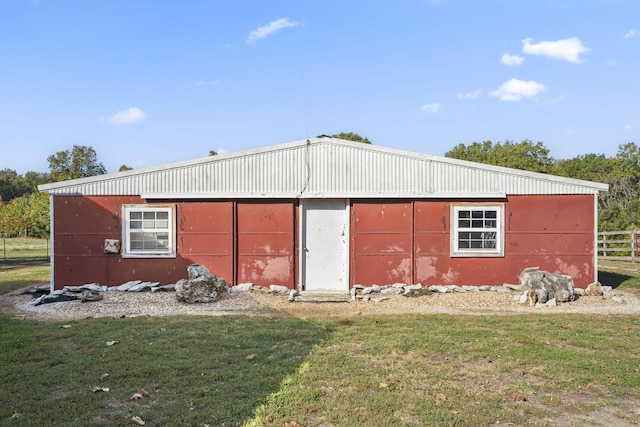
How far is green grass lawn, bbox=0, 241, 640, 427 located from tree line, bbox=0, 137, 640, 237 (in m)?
24.5

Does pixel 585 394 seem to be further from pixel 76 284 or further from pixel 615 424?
pixel 76 284

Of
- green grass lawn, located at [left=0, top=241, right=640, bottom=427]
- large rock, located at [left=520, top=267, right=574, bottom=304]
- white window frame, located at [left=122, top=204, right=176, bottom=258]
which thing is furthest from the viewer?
white window frame, located at [left=122, top=204, right=176, bottom=258]

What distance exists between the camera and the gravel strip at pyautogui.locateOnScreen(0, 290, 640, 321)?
9.83 meters

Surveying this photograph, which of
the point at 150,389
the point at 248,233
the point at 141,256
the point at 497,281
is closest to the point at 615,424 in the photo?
the point at 150,389

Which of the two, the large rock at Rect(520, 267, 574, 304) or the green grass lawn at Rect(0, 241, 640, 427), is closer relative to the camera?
the green grass lawn at Rect(0, 241, 640, 427)

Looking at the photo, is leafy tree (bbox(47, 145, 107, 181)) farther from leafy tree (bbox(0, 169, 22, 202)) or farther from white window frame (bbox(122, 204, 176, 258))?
white window frame (bbox(122, 204, 176, 258))

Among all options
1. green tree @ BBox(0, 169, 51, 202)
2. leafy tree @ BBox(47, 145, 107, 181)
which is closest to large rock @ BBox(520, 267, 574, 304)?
leafy tree @ BBox(47, 145, 107, 181)

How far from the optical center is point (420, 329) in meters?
8.04

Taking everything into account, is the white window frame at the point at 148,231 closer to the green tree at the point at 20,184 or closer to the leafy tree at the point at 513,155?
the leafy tree at the point at 513,155

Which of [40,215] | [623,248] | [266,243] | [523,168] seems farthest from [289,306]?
[523,168]

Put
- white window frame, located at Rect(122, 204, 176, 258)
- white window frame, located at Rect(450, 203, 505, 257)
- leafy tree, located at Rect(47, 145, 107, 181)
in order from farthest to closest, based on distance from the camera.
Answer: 1. leafy tree, located at Rect(47, 145, 107, 181)
2. white window frame, located at Rect(122, 204, 176, 258)
3. white window frame, located at Rect(450, 203, 505, 257)

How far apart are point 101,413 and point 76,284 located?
8723 millimetres

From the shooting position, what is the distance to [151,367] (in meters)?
5.95

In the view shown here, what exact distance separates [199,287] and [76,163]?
5045 centimetres
